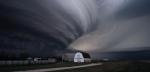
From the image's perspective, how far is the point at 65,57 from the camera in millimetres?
108750

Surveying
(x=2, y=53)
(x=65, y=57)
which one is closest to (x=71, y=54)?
(x=65, y=57)

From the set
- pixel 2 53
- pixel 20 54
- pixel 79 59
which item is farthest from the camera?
pixel 20 54

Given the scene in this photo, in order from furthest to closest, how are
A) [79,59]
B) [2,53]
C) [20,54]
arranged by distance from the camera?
[20,54] → [2,53] → [79,59]

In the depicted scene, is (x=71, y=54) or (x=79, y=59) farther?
(x=71, y=54)

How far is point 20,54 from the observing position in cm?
10431

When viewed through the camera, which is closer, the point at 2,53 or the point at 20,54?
the point at 2,53

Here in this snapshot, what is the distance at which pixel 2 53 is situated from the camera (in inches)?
3777

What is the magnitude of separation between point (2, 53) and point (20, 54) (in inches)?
405

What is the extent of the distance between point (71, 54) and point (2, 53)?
3301 cm

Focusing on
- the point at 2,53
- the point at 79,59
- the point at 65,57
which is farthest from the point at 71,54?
the point at 2,53

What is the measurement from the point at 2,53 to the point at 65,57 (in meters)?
30.4

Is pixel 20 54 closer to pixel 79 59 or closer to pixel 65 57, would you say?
pixel 65 57

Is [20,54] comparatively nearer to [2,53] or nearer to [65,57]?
[2,53]

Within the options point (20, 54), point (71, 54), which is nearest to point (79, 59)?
point (71, 54)
